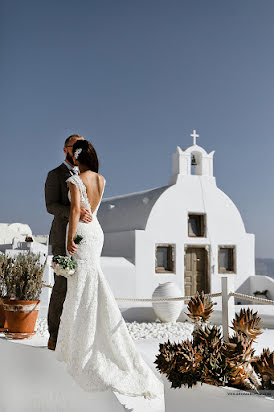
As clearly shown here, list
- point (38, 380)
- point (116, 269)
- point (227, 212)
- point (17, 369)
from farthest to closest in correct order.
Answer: point (227, 212) → point (116, 269) → point (17, 369) → point (38, 380)

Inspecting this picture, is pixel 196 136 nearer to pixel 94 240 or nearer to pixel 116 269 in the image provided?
pixel 116 269

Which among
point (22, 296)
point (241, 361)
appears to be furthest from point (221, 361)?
point (22, 296)

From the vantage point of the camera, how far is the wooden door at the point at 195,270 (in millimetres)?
15750

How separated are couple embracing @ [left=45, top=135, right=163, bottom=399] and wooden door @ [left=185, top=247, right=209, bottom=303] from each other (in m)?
12.1

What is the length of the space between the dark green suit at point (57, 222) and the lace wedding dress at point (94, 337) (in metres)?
0.52

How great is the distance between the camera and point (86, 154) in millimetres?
3881

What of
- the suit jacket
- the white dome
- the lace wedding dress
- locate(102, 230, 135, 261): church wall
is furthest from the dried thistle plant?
the white dome

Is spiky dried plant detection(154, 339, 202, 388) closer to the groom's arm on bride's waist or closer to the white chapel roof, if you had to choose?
the groom's arm on bride's waist

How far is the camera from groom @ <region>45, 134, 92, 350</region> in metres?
4.20

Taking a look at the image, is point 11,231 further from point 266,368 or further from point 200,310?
point 266,368

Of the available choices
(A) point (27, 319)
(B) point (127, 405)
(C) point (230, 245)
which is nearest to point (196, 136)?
(C) point (230, 245)

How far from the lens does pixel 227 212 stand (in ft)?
54.5

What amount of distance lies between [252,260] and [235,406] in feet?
49.5

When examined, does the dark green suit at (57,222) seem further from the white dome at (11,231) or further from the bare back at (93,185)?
the white dome at (11,231)
